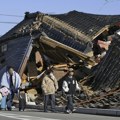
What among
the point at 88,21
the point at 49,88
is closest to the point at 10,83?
the point at 49,88

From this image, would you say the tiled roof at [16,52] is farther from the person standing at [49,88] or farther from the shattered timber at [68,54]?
the person standing at [49,88]

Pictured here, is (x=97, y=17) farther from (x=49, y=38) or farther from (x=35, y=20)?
(x=49, y=38)

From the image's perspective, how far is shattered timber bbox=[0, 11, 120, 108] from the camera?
89.2 feet

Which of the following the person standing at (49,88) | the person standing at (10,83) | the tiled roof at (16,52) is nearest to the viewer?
the person standing at (49,88)

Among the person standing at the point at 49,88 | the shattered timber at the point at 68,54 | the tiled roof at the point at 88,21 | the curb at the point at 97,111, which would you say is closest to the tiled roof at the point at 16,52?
the shattered timber at the point at 68,54

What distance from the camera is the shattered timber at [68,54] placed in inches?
1070

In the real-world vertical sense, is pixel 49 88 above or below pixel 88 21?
below

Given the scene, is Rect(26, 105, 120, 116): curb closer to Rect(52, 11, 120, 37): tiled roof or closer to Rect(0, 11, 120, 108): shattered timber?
Rect(0, 11, 120, 108): shattered timber

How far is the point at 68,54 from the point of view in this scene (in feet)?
105

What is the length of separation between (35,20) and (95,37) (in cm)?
486

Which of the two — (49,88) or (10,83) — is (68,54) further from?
(49,88)

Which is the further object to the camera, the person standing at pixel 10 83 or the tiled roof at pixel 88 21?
the tiled roof at pixel 88 21

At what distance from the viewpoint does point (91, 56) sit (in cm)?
3241

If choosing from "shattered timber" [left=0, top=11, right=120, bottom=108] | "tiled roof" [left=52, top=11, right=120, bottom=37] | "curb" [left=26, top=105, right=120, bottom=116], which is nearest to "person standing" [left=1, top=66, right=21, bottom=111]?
"curb" [left=26, top=105, right=120, bottom=116]
